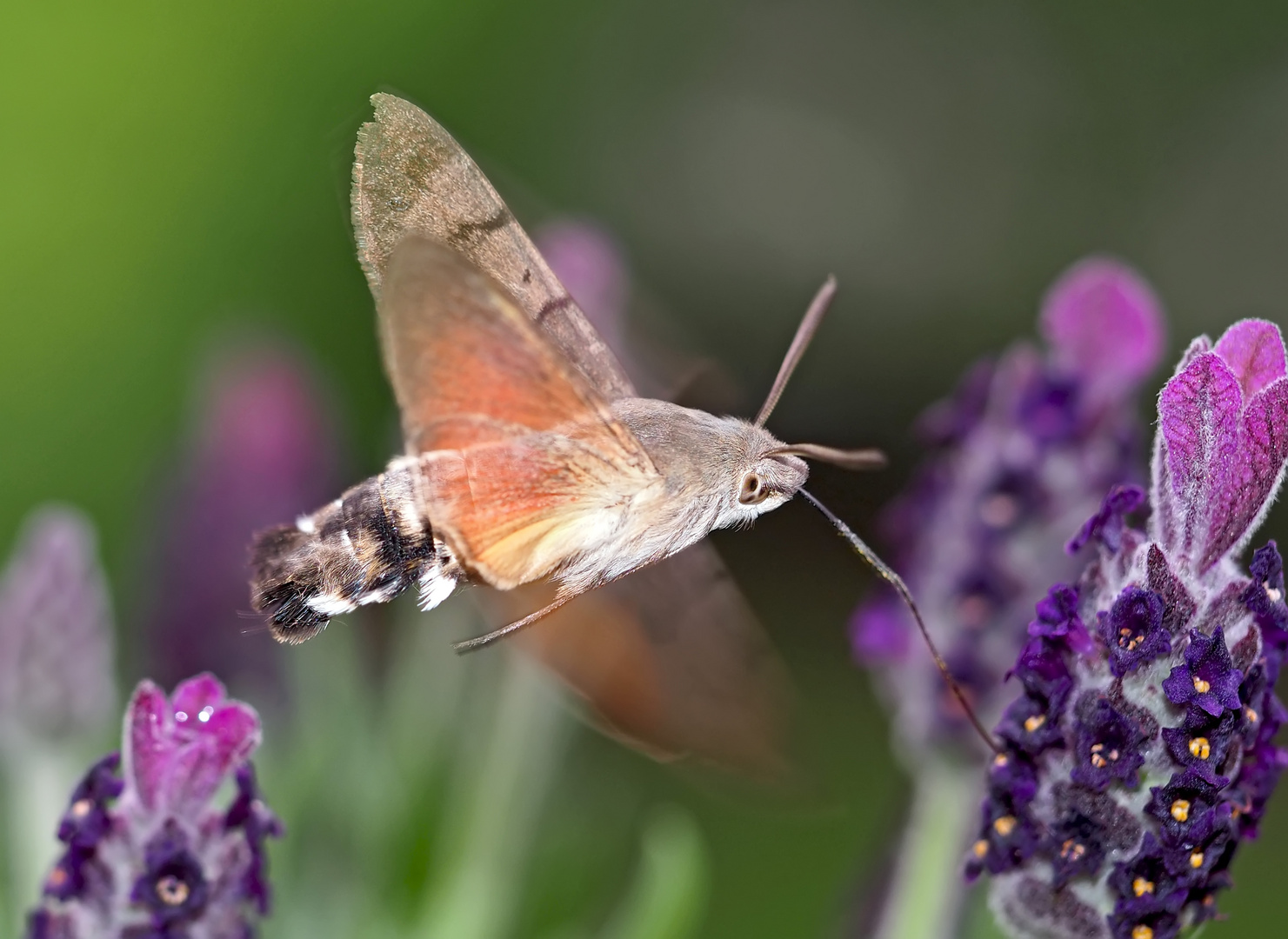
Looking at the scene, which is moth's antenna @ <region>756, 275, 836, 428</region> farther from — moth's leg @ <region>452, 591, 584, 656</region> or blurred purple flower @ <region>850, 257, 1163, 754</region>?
moth's leg @ <region>452, 591, 584, 656</region>

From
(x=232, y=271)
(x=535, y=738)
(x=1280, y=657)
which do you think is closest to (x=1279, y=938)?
(x=535, y=738)

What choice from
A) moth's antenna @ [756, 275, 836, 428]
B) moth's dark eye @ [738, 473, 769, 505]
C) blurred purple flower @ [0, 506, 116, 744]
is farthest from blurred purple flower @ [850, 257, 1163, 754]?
blurred purple flower @ [0, 506, 116, 744]

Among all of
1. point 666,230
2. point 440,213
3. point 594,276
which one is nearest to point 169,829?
point 440,213

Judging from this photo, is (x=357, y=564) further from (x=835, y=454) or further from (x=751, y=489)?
(x=835, y=454)

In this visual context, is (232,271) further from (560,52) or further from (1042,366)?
(1042,366)

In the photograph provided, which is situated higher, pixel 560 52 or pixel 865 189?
pixel 560 52

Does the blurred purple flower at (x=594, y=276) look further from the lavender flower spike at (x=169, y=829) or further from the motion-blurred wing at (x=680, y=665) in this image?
the lavender flower spike at (x=169, y=829)
